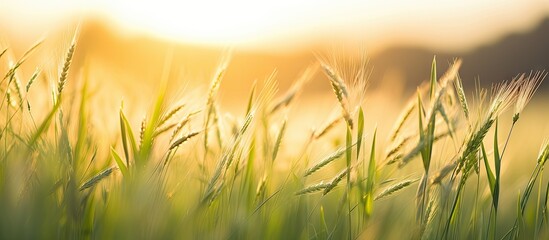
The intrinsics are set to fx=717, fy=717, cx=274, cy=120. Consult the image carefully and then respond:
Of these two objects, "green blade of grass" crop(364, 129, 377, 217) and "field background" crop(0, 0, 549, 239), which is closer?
"field background" crop(0, 0, 549, 239)

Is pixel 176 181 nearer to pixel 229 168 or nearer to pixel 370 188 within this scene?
pixel 229 168

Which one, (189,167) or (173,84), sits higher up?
(173,84)

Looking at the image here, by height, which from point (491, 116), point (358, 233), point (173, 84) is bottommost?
point (358, 233)

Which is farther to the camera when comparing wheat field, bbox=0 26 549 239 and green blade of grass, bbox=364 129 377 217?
green blade of grass, bbox=364 129 377 217

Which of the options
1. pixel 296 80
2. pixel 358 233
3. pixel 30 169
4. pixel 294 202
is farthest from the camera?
pixel 296 80

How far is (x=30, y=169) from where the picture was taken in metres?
1.13

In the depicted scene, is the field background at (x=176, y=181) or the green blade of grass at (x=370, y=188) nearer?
the field background at (x=176, y=181)

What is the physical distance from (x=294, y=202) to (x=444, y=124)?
36 cm

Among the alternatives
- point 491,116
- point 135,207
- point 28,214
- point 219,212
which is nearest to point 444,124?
point 491,116

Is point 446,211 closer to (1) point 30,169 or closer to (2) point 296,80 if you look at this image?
(2) point 296,80

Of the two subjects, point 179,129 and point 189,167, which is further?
point 189,167

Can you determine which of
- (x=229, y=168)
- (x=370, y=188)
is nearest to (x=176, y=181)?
(x=229, y=168)

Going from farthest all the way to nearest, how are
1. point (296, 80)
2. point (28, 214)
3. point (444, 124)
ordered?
point (296, 80), point (444, 124), point (28, 214)

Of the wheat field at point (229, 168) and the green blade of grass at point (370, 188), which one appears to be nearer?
the wheat field at point (229, 168)
